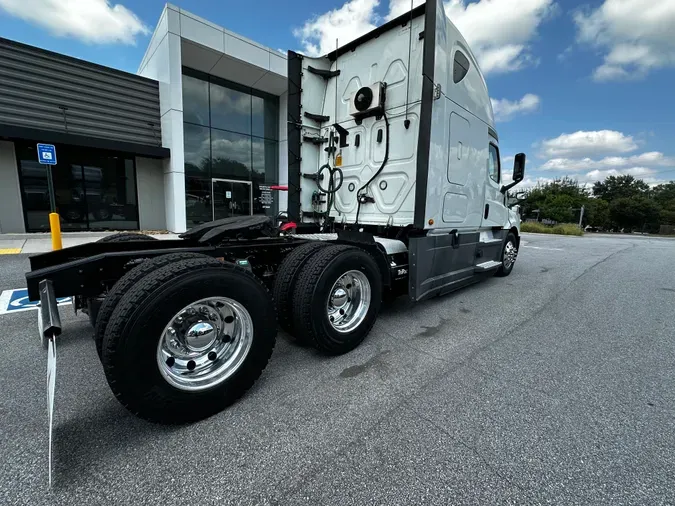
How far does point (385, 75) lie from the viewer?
13.2 ft

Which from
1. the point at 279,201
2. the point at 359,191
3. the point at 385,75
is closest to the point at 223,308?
the point at 359,191

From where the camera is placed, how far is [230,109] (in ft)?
42.9

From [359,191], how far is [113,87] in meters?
11.2

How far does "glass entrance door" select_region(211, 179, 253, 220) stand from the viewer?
12.9 m

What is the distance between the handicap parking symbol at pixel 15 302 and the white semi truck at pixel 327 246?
1.56 meters

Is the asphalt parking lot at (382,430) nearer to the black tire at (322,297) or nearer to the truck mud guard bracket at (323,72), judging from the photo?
the black tire at (322,297)

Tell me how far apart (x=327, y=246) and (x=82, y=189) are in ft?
39.0

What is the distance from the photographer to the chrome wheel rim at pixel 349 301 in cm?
297

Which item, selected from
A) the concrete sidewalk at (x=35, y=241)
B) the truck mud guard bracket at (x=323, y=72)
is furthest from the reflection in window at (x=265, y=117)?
the truck mud guard bracket at (x=323, y=72)

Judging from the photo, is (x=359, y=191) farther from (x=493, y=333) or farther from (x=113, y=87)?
(x=113, y=87)

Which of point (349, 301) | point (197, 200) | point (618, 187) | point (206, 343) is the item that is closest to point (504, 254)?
point (349, 301)

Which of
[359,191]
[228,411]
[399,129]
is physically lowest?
[228,411]

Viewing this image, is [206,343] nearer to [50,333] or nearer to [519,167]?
[50,333]

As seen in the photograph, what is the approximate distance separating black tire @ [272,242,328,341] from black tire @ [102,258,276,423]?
61 cm
